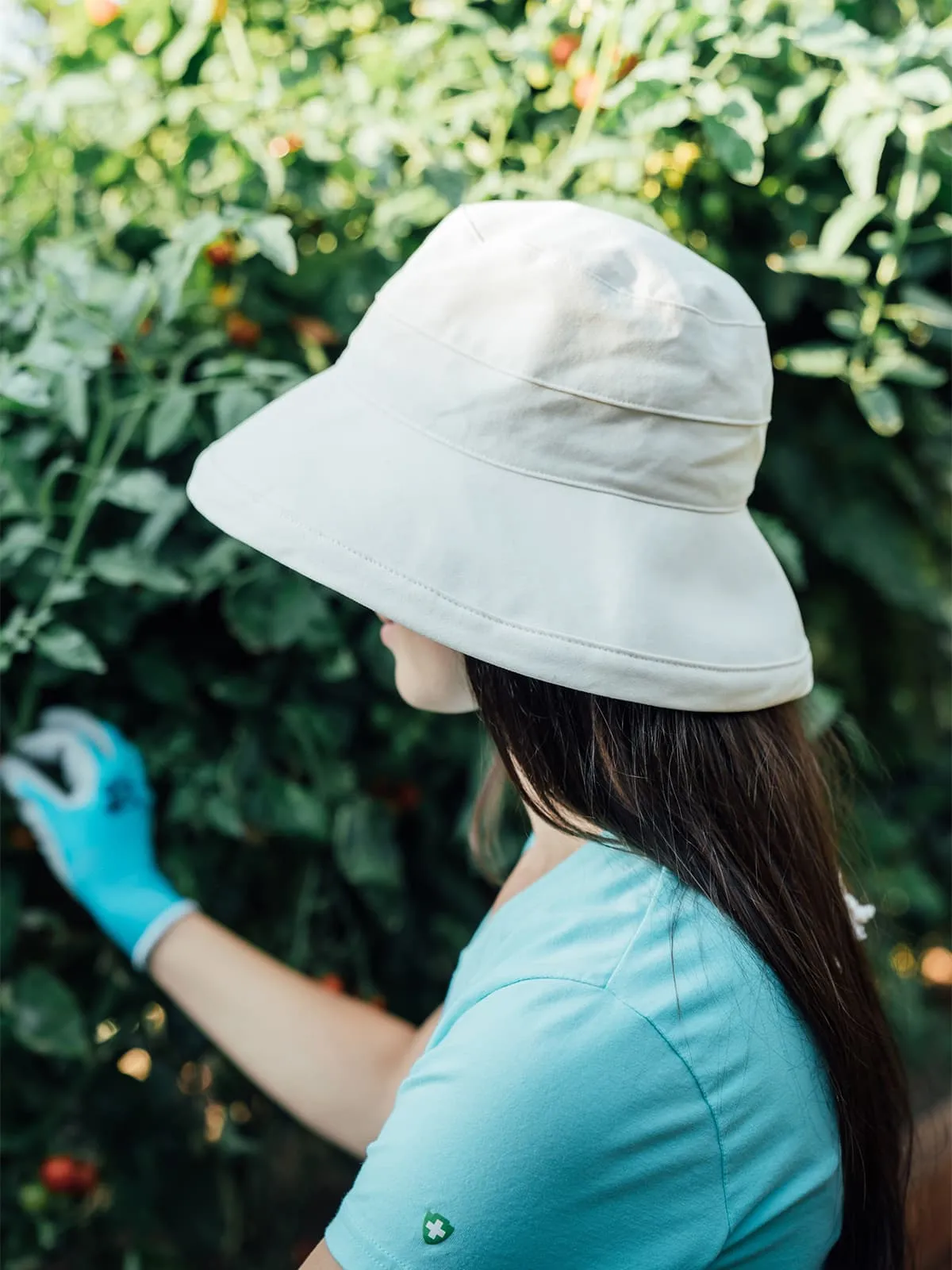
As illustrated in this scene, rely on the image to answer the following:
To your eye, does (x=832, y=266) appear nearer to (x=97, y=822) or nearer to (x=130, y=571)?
(x=130, y=571)

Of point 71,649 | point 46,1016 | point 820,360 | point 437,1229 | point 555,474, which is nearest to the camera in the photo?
point 437,1229

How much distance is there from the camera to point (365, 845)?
126 centimetres

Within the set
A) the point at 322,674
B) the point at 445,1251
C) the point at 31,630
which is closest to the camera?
the point at 445,1251

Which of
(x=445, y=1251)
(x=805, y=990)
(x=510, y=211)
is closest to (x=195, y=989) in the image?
(x=445, y=1251)

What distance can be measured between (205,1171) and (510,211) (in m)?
1.10

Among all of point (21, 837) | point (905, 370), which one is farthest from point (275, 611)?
point (905, 370)

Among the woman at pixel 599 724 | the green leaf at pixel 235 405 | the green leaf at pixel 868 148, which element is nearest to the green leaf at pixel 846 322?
the green leaf at pixel 868 148

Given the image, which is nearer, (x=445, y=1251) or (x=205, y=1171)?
(x=445, y=1251)

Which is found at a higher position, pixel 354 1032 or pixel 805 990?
pixel 805 990

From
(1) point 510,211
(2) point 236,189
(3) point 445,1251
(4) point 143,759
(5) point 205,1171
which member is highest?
(1) point 510,211

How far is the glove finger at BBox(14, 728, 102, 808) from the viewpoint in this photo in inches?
45.6

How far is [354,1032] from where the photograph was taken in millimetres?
1148

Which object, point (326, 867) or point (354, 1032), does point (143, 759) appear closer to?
point (326, 867)

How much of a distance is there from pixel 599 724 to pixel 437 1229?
1.14 ft
